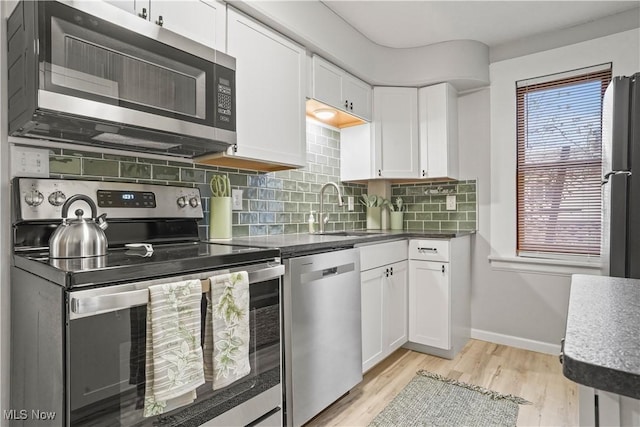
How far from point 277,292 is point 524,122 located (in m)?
2.64

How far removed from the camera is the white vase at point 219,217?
6.63 ft

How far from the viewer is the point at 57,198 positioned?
146 cm

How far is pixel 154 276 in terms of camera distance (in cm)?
117

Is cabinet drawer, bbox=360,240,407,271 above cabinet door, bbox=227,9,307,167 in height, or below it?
below

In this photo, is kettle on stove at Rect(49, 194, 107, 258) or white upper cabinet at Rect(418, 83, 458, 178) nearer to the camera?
kettle on stove at Rect(49, 194, 107, 258)

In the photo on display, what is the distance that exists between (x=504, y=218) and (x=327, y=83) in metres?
1.90

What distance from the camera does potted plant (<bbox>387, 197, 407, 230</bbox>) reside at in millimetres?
3555

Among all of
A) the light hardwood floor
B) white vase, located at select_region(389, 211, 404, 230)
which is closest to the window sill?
the light hardwood floor

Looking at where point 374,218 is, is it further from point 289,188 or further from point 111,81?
point 111,81

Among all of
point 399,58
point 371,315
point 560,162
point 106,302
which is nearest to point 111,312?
point 106,302

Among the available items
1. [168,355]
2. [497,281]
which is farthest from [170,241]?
[497,281]

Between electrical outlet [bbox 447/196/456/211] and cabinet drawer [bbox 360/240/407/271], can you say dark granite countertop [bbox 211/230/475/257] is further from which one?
electrical outlet [bbox 447/196/456/211]

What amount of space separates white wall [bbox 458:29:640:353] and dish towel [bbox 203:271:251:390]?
8.21ft

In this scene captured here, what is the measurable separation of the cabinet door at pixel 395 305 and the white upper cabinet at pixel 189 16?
5.81 ft
